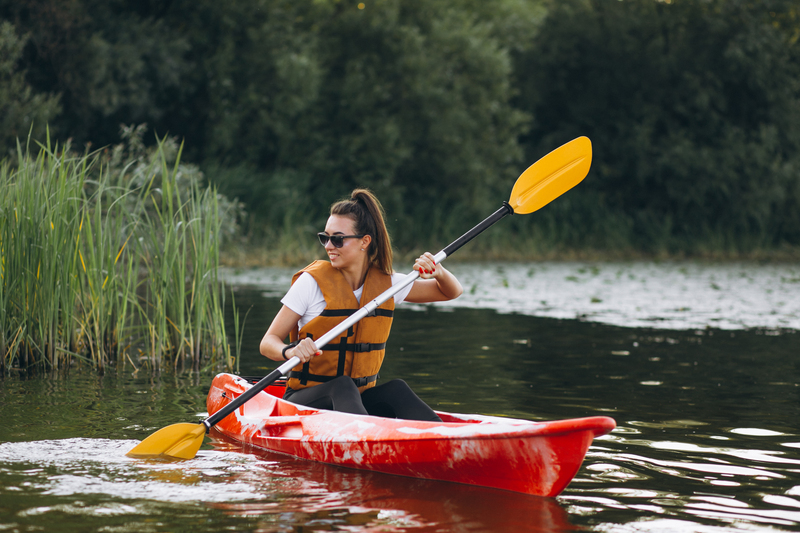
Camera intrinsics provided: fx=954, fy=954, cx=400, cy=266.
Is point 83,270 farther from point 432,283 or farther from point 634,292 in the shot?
point 634,292

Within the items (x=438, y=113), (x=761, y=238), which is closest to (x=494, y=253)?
(x=438, y=113)

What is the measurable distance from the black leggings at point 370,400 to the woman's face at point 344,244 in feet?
1.70

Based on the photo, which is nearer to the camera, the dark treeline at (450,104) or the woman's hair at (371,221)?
the woman's hair at (371,221)

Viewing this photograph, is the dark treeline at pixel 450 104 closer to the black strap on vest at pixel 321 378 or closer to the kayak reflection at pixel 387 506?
the black strap on vest at pixel 321 378

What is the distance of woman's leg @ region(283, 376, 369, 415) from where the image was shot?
13.6 ft

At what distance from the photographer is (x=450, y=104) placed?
21.7 meters

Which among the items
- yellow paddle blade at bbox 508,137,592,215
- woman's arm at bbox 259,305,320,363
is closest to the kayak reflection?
woman's arm at bbox 259,305,320,363

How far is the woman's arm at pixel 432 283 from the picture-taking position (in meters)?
4.33

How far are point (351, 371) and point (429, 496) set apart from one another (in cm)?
84

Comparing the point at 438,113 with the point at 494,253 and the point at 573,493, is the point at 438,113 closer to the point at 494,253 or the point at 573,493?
the point at 494,253

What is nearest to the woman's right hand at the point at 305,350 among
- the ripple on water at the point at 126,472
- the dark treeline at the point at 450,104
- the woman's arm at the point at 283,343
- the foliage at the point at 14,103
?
the woman's arm at the point at 283,343

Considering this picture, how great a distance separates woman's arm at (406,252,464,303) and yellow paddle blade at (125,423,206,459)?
1.18m

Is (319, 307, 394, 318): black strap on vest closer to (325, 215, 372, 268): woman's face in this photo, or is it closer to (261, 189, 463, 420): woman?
(261, 189, 463, 420): woman

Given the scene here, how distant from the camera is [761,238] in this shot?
2228 cm
